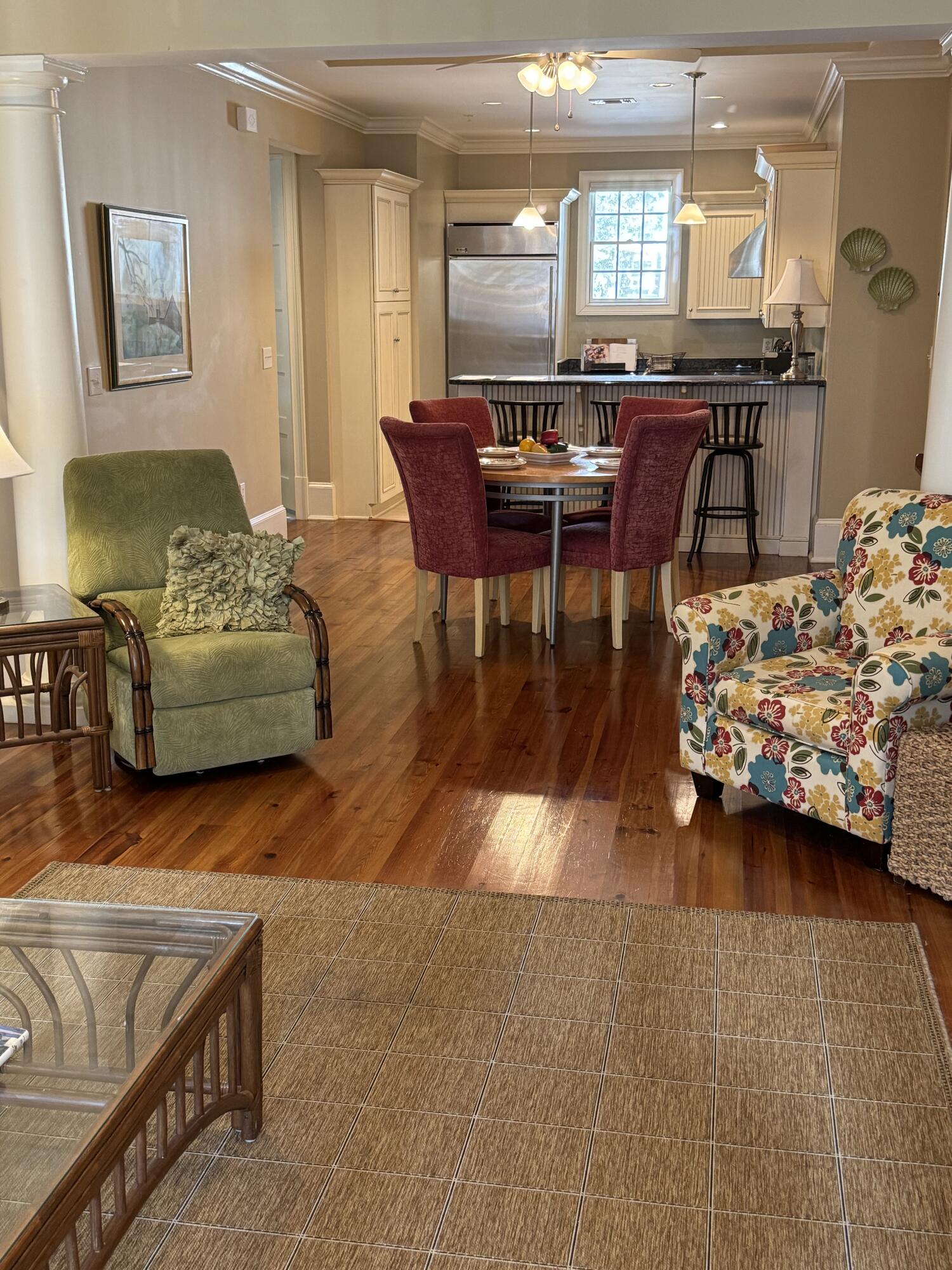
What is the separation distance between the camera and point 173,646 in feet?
12.6

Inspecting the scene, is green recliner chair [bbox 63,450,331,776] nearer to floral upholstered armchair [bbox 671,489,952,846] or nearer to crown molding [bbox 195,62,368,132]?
floral upholstered armchair [bbox 671,489,952,846]

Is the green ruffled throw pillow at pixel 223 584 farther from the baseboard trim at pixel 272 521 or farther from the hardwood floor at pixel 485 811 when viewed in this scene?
the baseboard trim at pixel 272 521

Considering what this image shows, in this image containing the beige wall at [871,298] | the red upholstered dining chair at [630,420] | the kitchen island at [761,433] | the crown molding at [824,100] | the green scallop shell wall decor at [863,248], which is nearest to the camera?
the red upholstered dining chair at [630,420]

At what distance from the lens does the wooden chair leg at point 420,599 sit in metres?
5.49

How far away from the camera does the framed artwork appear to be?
527 centimetres

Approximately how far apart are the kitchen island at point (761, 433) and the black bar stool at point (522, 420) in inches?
6.1

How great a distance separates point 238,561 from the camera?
4078 millimetres

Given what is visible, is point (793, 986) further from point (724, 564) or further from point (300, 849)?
point (724, 564)

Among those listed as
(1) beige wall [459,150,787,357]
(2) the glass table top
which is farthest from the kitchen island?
(2) the glass table top

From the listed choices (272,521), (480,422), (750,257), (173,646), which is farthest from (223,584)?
(750,257)

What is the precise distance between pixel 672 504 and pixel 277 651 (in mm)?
2235

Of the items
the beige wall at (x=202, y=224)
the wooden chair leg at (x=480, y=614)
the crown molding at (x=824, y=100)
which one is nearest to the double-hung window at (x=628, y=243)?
the crown molding at (x=824, y=100)

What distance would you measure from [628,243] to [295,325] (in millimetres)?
3472

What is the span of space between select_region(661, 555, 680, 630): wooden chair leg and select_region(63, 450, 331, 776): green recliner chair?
6.66 feet
